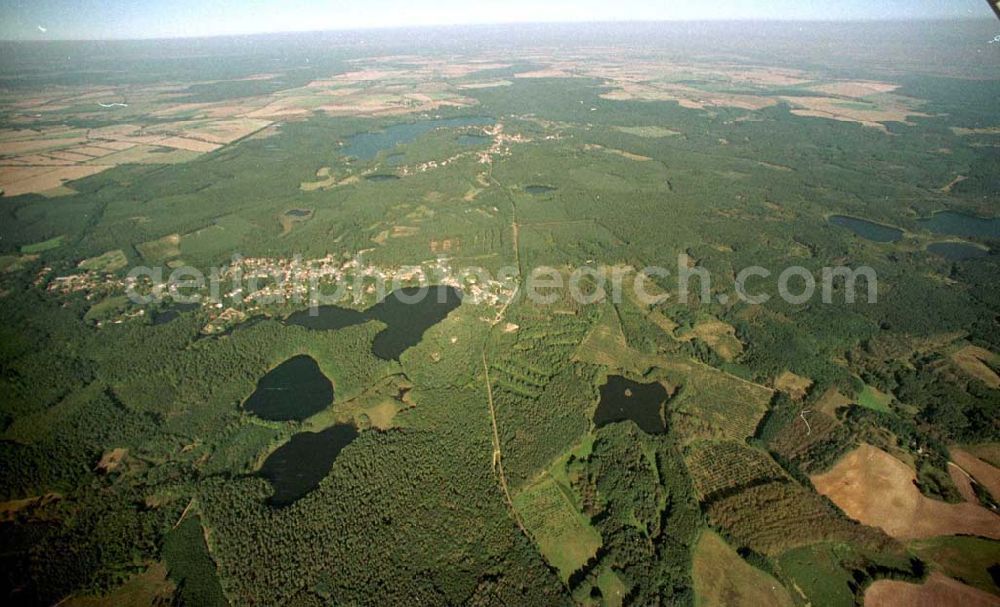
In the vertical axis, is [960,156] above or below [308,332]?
above

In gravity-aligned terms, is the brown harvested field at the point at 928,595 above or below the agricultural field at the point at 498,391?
below

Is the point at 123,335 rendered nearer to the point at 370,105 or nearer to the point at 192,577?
the point at 192,577

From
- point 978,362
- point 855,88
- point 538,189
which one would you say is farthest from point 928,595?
point 855,88

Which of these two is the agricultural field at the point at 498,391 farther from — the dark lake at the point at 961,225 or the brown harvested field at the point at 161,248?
the brown harvested field at the point at 161,248

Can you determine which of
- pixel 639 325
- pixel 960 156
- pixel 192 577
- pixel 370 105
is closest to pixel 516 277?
pixel 639 325

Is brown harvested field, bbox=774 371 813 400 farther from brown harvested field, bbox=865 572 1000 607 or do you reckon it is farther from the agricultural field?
brown harvested field, bbox=865 572 1000 607

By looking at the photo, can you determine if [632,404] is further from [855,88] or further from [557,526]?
[855,88]

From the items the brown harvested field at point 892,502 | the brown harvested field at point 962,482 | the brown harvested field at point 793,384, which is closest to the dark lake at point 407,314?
the brown harvested field at point 793,384
